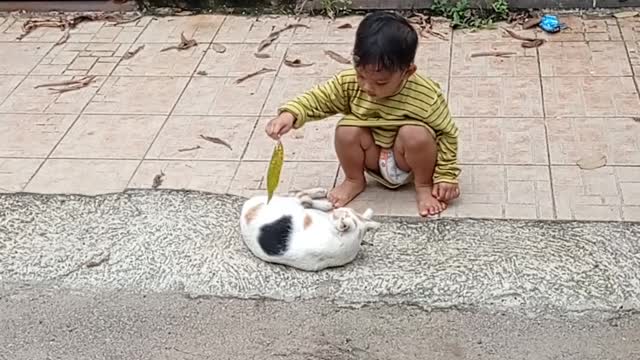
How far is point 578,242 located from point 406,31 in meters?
0.97

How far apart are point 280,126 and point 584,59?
2061 mm

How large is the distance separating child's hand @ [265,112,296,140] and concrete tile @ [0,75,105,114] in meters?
1.56

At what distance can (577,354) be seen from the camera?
2.96 meters

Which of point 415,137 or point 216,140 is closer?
point 415,137

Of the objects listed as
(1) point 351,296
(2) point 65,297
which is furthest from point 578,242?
(2) point 65,297

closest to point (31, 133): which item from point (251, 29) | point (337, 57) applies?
point (251, 29)

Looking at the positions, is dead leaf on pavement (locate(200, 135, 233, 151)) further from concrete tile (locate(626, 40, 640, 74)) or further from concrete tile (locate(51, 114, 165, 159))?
concrete tile (locate(626, 40, 640, 74))

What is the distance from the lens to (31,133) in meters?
4.43

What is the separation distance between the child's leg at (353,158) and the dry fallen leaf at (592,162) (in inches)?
33.6

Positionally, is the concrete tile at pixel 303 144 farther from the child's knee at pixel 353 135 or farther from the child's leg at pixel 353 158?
the child's knee at pixel 353 135

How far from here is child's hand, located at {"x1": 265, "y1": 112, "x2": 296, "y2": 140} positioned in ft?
11.1

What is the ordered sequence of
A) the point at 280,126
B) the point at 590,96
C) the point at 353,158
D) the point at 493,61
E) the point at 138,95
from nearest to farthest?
the point at 280,126
the point at 353,158
the point at 590,96
the point at 138,95
the point at 493,61

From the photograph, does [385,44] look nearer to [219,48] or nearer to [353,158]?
[353,158]

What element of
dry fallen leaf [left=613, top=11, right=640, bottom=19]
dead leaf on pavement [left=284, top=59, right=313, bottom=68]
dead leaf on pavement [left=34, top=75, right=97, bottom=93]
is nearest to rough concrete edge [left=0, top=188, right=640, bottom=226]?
dead leaf on pavement [left=34, top=75, right=97, bottom=93]
